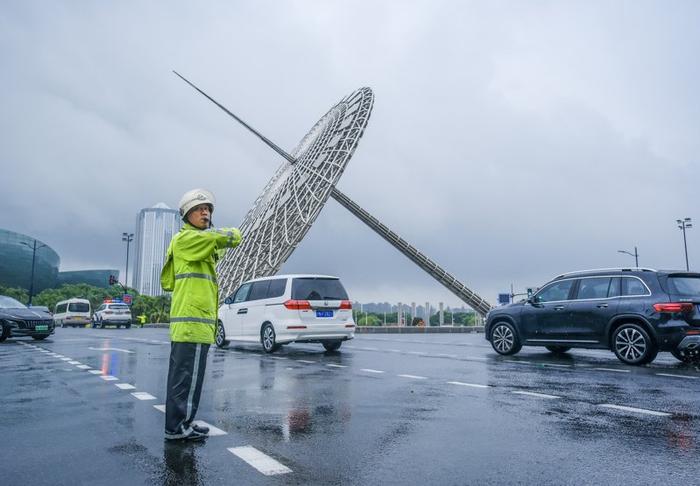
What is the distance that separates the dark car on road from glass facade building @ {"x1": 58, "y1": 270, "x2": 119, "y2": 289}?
174526mm

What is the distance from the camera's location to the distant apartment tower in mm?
144625

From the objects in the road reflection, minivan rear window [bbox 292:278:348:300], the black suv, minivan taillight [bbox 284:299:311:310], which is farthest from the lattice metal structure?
the road reflection

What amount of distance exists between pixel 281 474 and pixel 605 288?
934cm

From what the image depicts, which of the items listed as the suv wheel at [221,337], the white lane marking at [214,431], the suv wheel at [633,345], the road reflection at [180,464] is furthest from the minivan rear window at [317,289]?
the road reflection at [180,464]

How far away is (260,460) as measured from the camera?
153 inches

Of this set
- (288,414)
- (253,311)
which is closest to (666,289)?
(288,414)

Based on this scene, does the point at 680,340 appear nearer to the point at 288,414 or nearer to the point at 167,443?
the point at 288,414

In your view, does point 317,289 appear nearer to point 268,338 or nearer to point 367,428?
point 268,338

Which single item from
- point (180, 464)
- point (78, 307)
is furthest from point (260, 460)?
point (78, 307)

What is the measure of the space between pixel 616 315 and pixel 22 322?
18.0 metres

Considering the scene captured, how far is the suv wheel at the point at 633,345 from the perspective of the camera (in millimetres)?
10281

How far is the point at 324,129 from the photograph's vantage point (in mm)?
39219

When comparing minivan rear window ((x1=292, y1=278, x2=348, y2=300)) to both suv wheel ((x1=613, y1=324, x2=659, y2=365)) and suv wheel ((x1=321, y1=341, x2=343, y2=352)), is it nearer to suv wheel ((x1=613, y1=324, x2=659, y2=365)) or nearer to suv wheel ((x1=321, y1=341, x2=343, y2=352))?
suv wheel ((x1=321, y1=341, x2=343, y2=352))

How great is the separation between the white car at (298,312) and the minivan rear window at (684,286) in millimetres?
6617
